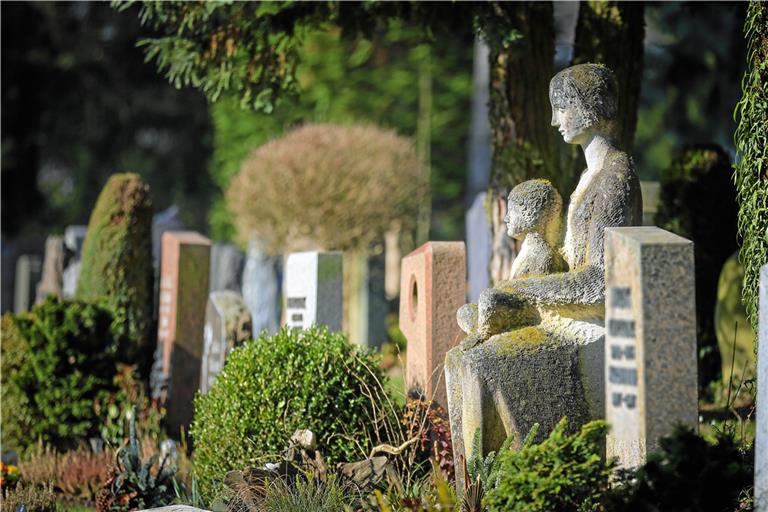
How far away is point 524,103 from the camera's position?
916 cm

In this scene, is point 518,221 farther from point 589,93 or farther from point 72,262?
point 72,262

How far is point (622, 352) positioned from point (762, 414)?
673mm

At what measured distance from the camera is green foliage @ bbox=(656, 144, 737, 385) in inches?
388

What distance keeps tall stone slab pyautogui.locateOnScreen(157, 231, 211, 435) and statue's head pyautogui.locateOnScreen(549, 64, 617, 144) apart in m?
A: 4.99

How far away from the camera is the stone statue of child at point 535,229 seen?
231 inches

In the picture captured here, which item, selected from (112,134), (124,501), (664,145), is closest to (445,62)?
(664,145)

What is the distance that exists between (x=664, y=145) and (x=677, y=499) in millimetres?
22090

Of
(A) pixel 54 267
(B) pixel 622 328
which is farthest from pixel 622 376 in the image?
(A) pixel 54 267

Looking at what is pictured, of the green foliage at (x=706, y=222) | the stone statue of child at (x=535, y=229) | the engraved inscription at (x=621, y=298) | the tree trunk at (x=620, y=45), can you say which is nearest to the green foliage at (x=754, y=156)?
the stone statue of child at (x=535, y=229)

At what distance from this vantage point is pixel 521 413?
18.2 feet

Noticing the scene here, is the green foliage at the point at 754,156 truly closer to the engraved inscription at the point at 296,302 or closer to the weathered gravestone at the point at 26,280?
the engraved inscription at the point at 296,302

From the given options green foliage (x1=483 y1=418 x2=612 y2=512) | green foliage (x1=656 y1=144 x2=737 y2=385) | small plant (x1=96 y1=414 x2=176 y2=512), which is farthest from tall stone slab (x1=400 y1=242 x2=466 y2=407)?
green foliage (x1=656 y1=144 x2=737 y2=385)

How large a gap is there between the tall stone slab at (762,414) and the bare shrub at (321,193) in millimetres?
11396

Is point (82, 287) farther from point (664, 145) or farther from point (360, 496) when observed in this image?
point (664, 145)
